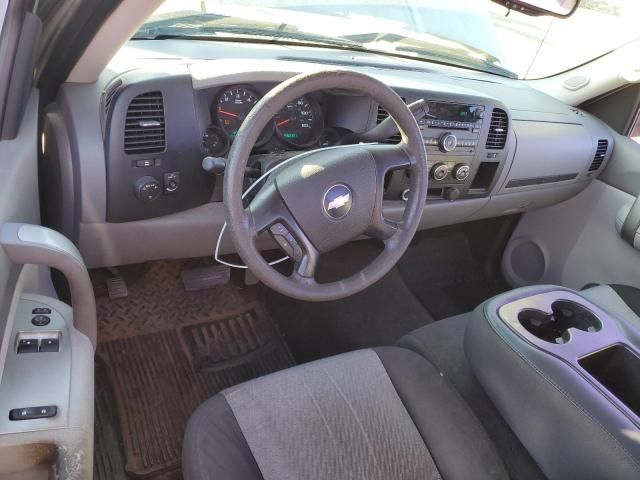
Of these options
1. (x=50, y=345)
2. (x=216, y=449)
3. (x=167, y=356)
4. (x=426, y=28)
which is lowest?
(x=167, y=356)

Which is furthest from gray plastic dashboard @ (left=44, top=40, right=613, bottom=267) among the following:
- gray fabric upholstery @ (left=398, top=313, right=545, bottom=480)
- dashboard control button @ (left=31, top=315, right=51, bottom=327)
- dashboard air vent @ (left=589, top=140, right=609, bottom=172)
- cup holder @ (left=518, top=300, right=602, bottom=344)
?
cup holder @ (left=518, top=300, right=602, bottom=344)

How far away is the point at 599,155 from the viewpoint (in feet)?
8.88

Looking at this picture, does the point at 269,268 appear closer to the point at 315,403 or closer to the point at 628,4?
the point at 315,403

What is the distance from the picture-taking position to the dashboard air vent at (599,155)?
2690mm

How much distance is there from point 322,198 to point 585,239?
2.01m

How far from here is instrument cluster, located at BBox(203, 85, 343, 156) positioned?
1.66 metres

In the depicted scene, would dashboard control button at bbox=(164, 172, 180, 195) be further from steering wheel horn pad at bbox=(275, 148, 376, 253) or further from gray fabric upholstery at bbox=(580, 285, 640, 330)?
gray fabric upholstery at bbox=(580, 285, 640, 330)

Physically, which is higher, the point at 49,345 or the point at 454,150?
the point at 454,150

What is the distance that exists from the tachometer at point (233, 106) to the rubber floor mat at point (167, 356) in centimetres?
93

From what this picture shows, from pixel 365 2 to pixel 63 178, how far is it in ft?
4.58

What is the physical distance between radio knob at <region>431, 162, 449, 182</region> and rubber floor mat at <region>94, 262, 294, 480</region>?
2.99 feet

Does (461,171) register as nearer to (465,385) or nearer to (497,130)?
(497,130)

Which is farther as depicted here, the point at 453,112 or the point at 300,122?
the point at 453,112

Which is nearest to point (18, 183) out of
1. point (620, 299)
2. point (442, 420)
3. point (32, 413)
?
point (32, 413)
